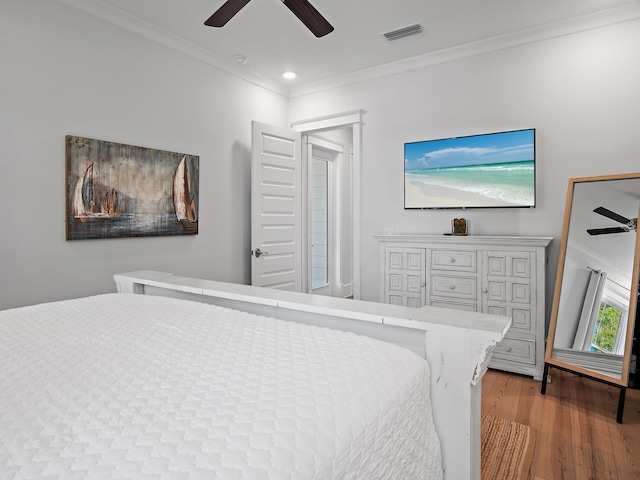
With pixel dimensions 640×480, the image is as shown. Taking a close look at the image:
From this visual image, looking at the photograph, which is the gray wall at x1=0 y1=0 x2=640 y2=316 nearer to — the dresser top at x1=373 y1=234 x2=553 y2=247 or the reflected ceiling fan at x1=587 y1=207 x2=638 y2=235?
the dresser top at x1=373 y1=234 x2=553 y2=247

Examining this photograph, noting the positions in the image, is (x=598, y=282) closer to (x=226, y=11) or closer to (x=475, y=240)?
(x=475, y=240)

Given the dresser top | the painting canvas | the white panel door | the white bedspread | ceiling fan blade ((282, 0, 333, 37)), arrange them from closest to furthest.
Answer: the white bedspread → ceiling fan blade ((282, 0, 333, 37)) → the painting canvas → the dresser top → the white panel door

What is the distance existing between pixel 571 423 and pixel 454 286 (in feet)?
4.01

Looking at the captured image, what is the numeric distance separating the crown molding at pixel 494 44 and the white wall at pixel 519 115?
0.15ft

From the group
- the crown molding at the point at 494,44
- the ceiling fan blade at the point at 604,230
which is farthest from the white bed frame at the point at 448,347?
the crown molding at the point at 494,44

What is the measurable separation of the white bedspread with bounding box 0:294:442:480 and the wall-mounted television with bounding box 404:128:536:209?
2658 mm

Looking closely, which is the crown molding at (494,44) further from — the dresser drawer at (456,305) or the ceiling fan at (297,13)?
the dresser drawer at (456,305)

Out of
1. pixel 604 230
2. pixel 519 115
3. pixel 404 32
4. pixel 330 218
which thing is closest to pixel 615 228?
pixel 604 230

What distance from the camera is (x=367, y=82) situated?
398 cm

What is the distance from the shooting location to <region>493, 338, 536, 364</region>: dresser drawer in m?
2.92

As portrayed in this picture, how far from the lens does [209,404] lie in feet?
2.36

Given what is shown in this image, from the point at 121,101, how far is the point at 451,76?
2.79 m

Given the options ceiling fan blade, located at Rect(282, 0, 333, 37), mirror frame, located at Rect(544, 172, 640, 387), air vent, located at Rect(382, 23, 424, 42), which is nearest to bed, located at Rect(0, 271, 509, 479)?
ceiling fan blade, located at Rect(282, 0, 333, 37)

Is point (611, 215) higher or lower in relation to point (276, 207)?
lower
